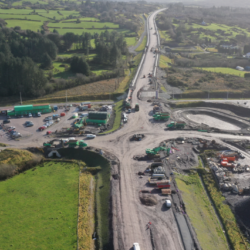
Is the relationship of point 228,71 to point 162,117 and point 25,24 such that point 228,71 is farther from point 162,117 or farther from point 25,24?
point 25,24

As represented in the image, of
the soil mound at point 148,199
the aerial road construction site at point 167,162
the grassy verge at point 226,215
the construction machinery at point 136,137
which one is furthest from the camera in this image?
the construction machinery at point 136,137

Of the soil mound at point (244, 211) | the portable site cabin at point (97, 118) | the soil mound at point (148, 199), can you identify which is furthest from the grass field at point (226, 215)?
the portable site cabin at point (97, 118)

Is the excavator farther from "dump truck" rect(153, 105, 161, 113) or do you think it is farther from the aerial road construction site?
"dump truck" rect(153, 105, 161, 113)

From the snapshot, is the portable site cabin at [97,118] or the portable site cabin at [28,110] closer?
the portable site cabin at [97,118]

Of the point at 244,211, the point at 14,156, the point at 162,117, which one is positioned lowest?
the point at 244,211

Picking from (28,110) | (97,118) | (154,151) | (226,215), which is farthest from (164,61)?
(226,215)

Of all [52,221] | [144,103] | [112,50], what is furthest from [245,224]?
[112,50]

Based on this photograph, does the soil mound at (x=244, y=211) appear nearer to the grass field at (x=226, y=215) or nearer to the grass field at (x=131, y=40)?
the grass field at (x=226, y=215)

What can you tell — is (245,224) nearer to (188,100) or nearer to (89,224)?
(89,224)
